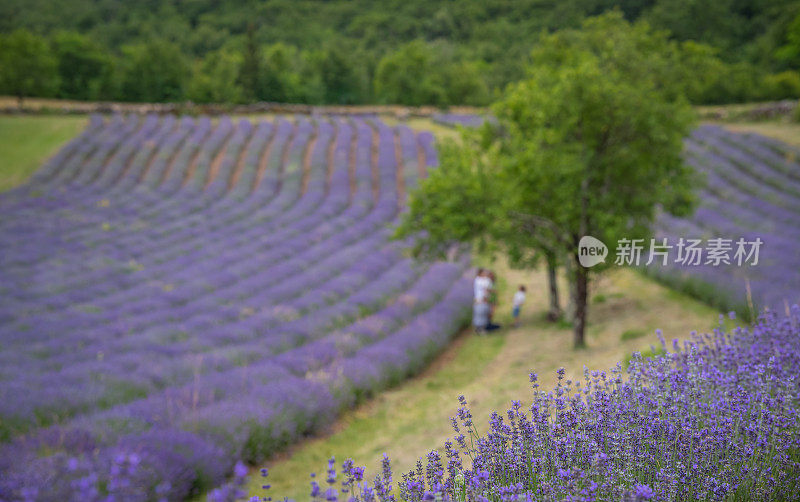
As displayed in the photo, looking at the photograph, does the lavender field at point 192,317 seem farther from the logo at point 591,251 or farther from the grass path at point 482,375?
the logo at point 591,251

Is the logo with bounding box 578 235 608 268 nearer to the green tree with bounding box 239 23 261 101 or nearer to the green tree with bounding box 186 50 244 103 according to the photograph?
the green tree with bounding box 186 50 244 103

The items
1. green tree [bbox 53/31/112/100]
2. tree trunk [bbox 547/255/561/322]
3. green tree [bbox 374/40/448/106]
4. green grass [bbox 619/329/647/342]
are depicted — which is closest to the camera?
green grass [bbox 619/329/647/342]

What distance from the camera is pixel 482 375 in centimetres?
833

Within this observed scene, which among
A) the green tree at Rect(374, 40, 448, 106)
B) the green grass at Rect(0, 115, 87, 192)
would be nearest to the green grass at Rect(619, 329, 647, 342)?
the green grass at Rect(0, 115, 87, 192)

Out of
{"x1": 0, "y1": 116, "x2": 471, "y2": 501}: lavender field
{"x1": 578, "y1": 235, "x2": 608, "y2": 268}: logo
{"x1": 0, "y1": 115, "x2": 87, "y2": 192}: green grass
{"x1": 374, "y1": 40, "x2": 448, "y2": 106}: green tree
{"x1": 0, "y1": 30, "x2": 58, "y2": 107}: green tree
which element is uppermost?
{"x1": 0, "y1": 30, "x2": 58, "y2": 107}: green tree

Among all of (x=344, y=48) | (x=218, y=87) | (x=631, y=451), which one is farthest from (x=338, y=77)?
(x=631, y=451)

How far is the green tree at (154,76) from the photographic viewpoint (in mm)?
47438

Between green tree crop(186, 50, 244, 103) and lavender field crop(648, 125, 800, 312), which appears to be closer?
lavender field crop(648, 125, 800, 312)

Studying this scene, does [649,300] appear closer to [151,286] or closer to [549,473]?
[549,473]

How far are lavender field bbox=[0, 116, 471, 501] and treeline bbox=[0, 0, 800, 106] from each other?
42.5 feet

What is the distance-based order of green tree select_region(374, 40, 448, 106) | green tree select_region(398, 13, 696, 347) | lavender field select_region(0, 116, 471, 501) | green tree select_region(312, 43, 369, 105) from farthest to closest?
green tree select_region(312, 43, 369, 105), green tree select_region(374, 40, 448, 106), green tree select_region(398, 13, 696, 347), lavender field select_region(0, 116, 471, 501)

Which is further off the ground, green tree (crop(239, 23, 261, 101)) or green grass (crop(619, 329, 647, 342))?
green tree (crop(239, 23, 261, 101))

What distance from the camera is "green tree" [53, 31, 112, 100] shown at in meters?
47.3

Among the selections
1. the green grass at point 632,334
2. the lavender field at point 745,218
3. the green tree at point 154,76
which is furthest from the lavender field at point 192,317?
the green tree at point 154,76
